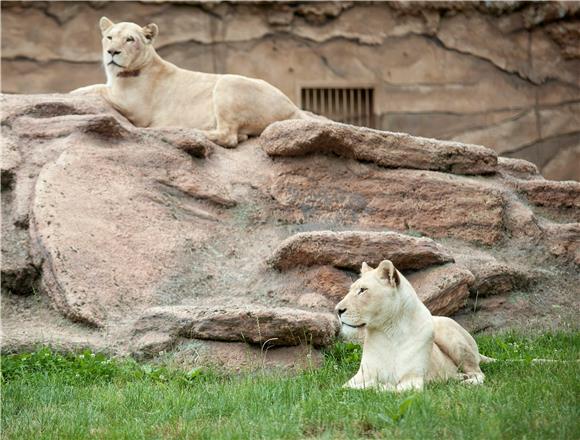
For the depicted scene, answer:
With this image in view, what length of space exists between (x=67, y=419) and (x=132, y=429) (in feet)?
1.78

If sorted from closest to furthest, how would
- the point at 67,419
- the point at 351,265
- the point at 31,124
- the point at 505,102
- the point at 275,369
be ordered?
the point at 67,419
the point at 275,369
the point at 351,265
the point at 31,124
the point at 505,102

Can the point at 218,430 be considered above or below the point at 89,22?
below

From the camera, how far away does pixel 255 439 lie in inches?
233

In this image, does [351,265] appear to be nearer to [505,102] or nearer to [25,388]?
[25,388]

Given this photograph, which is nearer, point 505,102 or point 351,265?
point 351,265

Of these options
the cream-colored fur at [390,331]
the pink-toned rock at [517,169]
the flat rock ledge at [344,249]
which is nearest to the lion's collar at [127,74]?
the flat rock ledge at [344,249]

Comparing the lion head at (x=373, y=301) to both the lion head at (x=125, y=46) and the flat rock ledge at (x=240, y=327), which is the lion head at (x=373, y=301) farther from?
the lion head at (x=125, y=46)

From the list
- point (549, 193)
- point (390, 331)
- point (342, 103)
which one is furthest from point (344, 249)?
point (342, 103)

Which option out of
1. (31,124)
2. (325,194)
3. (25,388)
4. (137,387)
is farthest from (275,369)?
(31,124)

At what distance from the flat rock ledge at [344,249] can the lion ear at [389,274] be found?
1.62m

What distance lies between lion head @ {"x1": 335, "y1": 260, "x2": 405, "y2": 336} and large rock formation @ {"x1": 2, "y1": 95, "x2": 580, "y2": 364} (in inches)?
34.6

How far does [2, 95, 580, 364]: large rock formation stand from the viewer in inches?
340

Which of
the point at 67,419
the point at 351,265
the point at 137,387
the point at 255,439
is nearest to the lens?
the point at 255,439

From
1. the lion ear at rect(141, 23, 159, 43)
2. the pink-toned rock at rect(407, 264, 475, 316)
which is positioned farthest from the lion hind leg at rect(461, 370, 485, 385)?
the lion ear at rect(141, 23, 159, 43)
